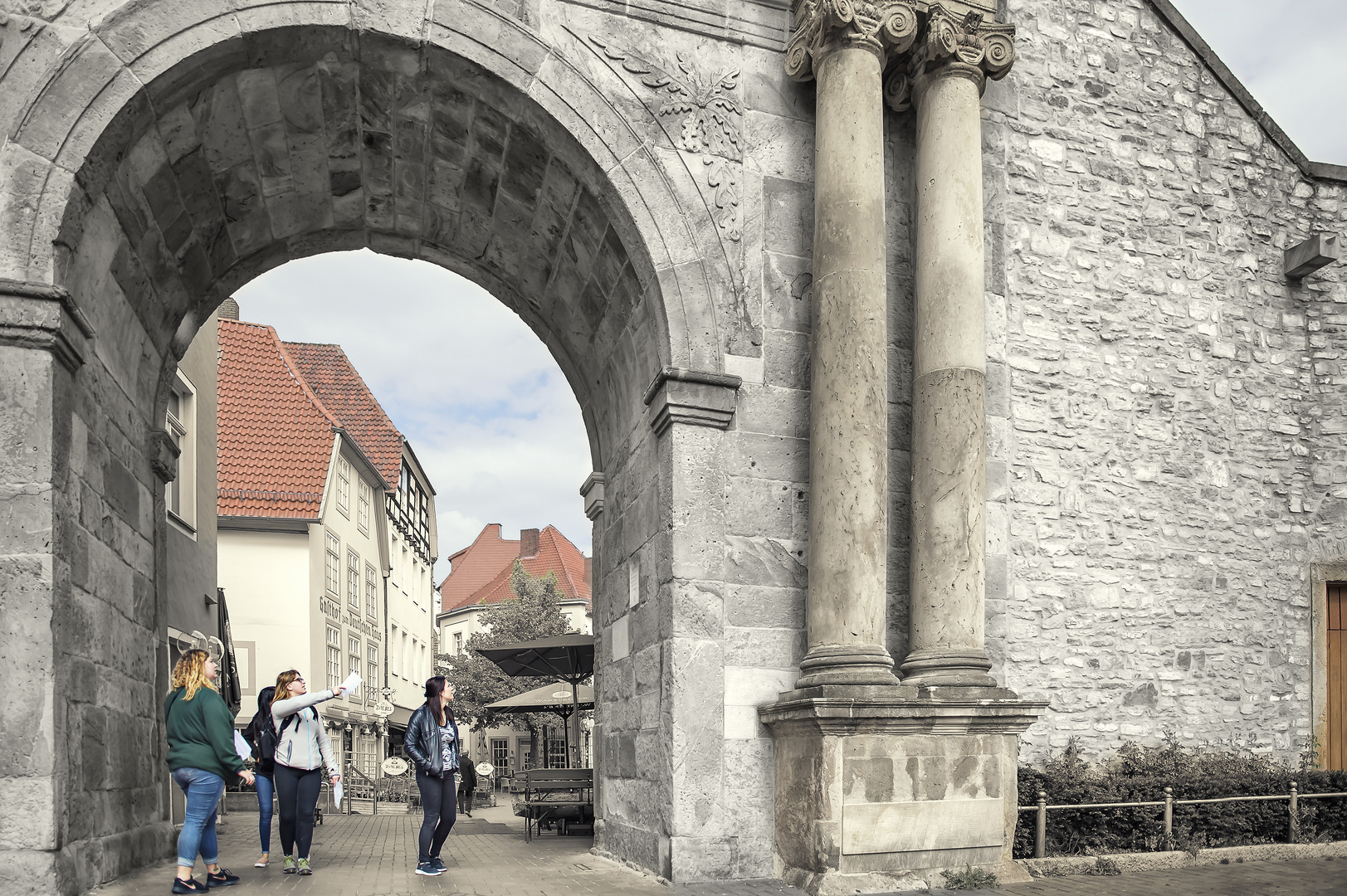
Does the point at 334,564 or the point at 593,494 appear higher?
the point at 593,494

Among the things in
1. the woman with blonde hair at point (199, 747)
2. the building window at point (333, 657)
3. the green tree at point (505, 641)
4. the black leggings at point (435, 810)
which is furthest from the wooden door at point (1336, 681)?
the green tree at point (505, 641)

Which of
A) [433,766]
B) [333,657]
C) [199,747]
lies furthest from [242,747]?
[333,657]

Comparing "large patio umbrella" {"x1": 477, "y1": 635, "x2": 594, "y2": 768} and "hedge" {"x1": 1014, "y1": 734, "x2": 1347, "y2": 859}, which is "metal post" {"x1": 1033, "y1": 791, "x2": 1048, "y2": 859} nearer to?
"hedge" {"x1": 1014, "y1": 734, "x2": 1347, "y2": 859}

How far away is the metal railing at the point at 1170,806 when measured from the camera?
8.52 m

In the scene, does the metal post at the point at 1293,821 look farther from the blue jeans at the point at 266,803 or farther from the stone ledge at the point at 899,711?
the blue jeans at the point at 266,803

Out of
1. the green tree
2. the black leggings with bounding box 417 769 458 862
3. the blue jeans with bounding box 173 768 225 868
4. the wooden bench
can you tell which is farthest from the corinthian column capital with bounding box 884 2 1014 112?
the green tree

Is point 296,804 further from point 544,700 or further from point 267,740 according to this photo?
point 544,700

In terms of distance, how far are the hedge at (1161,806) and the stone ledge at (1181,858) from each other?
0.14 m

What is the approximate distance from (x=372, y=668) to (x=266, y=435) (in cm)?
1015

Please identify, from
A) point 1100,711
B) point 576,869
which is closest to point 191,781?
point 576,869

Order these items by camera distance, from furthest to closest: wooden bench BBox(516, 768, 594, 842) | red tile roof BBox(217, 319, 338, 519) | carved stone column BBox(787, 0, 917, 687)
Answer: red tile roof BBox(217, 319, 338, 519), wooden bench BBox(516, 768, 594, 842), carved stone column BBox(787, 0, 917, 687)

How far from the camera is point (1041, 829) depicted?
27.9 feet

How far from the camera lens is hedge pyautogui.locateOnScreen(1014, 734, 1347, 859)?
8.79 meters

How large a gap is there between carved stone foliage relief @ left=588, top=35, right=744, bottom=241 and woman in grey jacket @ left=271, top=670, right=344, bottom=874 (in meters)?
4.66
